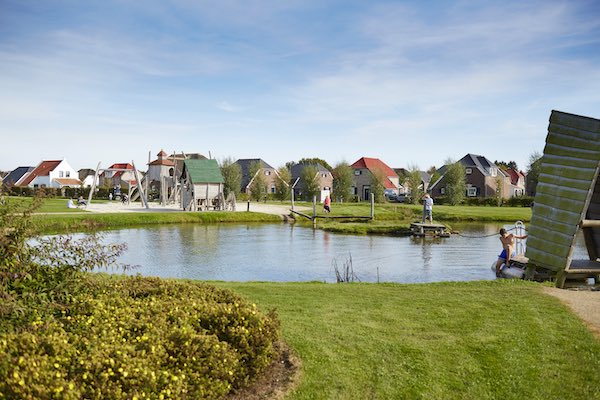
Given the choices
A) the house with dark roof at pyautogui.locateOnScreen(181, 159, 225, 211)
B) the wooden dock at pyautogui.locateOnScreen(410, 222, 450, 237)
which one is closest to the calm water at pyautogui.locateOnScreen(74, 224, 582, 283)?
the wooden dock at pyautogui.locateOnScreen(410, 222, 450, 237)

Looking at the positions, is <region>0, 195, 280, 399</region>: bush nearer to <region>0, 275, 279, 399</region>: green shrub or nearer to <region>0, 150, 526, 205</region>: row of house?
<region>0, 275, 279, 399</region>: green shrub

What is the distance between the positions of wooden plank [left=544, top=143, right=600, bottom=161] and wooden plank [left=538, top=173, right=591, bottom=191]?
69 cm

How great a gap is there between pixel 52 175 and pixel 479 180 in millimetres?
77183

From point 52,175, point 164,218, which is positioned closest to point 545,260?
point 164,218

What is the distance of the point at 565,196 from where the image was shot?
574 inches

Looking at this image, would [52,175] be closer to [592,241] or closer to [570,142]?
[592,241]

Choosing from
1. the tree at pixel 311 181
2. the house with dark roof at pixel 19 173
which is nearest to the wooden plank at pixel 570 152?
the tree at pixel 311 181

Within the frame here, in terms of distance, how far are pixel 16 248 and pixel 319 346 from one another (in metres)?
4.88

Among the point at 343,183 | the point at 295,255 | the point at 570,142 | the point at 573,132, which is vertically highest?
the point at 343,183

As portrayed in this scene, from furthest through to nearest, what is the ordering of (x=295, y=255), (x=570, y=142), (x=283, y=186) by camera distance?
(x=283, y=186) < (x=295, y=255) < (x=570, y=142)

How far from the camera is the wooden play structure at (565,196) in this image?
1416 centimetres

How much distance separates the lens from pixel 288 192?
74875mm

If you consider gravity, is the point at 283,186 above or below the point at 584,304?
above

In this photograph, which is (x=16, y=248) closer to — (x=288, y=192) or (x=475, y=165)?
(x=288, y=192)
